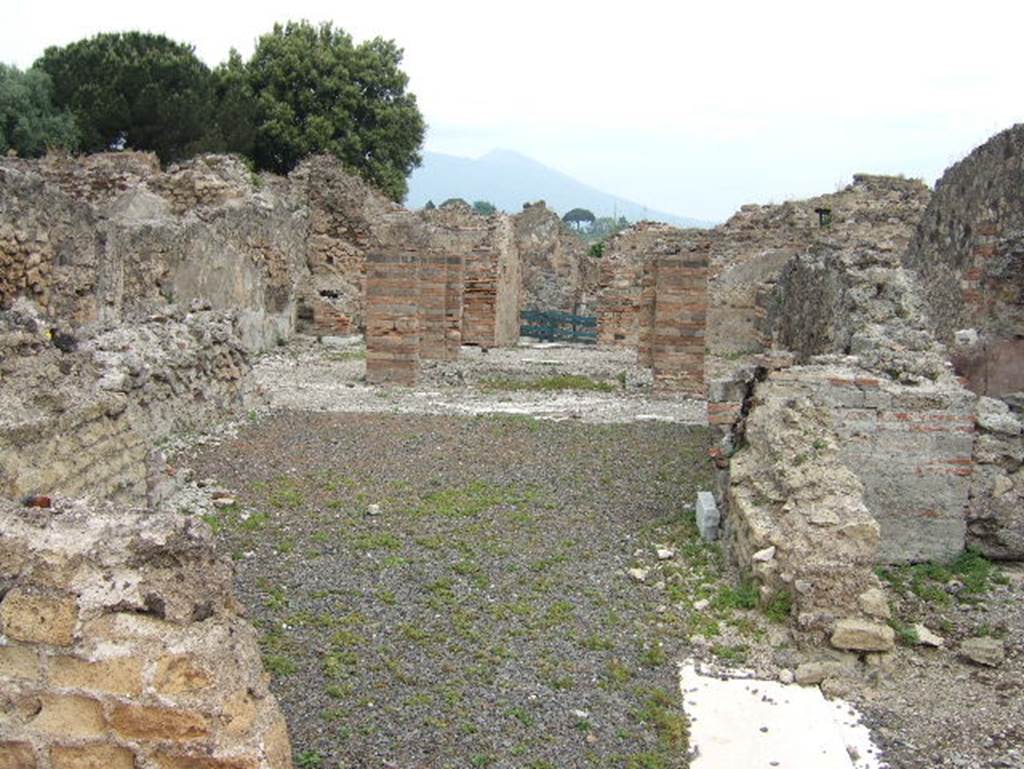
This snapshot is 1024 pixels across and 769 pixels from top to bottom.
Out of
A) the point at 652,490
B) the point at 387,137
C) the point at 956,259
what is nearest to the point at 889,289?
the point at 652,490

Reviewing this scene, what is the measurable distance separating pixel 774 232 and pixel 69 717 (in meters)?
21.2

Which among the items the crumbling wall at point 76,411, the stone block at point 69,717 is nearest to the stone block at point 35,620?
the stone block at point 69,717

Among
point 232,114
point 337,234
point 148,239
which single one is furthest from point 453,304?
point 232,114

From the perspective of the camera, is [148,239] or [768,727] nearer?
[768,727]

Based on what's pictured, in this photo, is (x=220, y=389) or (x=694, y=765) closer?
(x=694, y=765)

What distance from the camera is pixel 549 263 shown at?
92.4 feet

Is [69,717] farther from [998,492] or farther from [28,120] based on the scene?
[28,120]

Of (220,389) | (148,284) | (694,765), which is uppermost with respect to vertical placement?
(148,284)

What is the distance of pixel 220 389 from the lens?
1077 centimetres

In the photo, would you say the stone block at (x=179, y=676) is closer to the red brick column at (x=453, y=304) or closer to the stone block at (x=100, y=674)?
the stone block at (x=100, y=674)

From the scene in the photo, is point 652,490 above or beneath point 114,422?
beneath

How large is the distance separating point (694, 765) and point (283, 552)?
3103 mm

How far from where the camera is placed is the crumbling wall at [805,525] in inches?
203

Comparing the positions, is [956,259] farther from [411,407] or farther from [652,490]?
[411,407]
